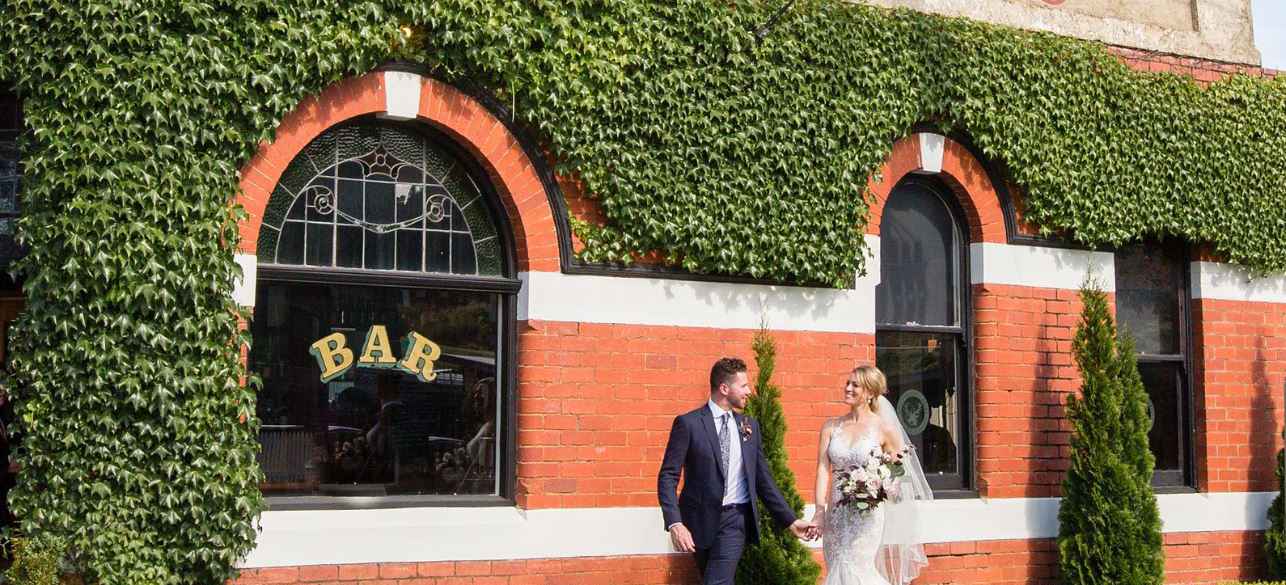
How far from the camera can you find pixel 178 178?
8508mm

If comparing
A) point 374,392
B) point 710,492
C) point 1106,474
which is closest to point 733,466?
point 710,492

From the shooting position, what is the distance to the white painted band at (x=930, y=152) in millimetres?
11359

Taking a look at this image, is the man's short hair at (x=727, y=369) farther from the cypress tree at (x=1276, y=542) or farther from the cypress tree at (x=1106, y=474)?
the cypress tree at (x=1276, y=542)

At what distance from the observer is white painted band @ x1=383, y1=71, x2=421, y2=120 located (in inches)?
368

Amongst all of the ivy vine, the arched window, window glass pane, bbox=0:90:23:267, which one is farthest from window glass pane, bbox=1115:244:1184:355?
window glass pane, bbox=0:90:23:267

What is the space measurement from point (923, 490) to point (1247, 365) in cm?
495

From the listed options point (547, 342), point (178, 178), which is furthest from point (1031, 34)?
point (178, 178)

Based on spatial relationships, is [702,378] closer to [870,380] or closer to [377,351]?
[870,380]

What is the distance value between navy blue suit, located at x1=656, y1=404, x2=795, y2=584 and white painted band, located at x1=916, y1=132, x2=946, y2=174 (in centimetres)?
377

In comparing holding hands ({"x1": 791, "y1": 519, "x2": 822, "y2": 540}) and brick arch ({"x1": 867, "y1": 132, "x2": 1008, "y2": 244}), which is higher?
brick arch ({"x1": 867, "y1": 132, "x2": 1008, "y2": 244})

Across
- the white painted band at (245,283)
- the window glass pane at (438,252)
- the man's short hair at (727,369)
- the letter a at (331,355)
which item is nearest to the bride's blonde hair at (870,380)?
the man's short hair at (727,369)

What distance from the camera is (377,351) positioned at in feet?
31.2

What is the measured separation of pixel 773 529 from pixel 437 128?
373cm

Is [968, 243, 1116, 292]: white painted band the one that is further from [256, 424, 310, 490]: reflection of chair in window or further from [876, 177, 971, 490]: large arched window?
[256, 424, 310, 490]: reflection of chair in window
